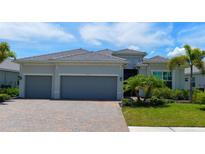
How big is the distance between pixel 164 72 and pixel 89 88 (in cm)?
800

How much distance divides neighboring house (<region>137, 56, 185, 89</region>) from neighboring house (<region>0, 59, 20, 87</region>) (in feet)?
50.6

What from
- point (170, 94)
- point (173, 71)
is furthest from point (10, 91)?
point (173, 71)

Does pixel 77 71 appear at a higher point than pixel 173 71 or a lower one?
lower

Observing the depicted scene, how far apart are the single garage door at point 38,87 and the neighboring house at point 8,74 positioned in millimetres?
6070

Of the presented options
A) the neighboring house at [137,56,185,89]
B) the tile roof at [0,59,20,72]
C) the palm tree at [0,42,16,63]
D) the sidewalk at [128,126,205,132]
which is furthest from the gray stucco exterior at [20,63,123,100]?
the sidewalk at [128,126,205,132]

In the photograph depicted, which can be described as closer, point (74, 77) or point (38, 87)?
point (74, 77)

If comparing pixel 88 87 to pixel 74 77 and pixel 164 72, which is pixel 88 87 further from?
pixel 164 72

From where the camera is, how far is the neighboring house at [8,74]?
27.9 meters

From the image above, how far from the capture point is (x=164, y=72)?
80.8ft

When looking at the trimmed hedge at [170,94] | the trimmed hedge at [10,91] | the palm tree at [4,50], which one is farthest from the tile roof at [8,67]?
the trimmed hedge at [170,94]
